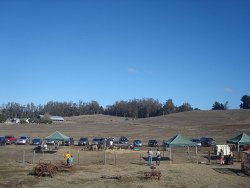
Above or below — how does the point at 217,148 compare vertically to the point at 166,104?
below

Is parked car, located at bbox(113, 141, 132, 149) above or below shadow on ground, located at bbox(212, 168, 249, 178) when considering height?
above

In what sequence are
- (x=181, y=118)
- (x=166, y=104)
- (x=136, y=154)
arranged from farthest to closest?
(x=166, y=104), (x=181, y=118), (x=136, y=154)

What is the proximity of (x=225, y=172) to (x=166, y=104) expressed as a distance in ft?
525

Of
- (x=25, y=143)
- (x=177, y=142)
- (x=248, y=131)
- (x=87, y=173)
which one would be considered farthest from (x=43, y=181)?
(x=248, y=131)

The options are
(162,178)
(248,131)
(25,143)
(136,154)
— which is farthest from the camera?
(248,131)

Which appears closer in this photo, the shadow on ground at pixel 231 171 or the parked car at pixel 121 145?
the shadow on ground at pixel 231 171

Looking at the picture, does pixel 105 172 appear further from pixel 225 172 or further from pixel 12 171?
pixel 225 172

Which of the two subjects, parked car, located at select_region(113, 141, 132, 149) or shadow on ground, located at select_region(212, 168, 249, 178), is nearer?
shadow on ground, located at select_region(212, 168, 249, 178)

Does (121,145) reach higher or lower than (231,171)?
higher

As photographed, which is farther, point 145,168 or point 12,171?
point 145,168

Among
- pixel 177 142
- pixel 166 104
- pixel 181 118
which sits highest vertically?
pixel 166 104

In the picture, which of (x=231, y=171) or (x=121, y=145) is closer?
(x=231, y=171)

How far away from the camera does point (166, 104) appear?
189 m

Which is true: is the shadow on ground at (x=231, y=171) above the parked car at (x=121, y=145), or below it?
below
